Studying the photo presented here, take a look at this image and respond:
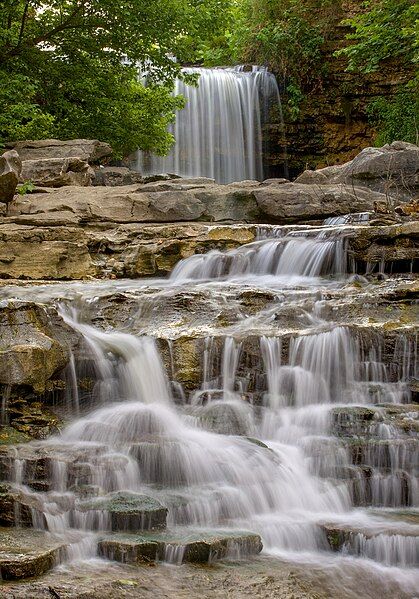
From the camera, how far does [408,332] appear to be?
6820 mm

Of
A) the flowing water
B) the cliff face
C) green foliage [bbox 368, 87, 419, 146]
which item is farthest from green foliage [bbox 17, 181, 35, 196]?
green foliage [bbox 368, 87, 419, 146]

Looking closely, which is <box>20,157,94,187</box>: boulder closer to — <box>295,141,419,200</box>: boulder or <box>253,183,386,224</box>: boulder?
<box>253,183,386,224</box>: boulder

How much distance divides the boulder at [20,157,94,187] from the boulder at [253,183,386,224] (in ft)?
12.6

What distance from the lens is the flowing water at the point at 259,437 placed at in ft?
15.3

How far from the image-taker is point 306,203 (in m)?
11.7

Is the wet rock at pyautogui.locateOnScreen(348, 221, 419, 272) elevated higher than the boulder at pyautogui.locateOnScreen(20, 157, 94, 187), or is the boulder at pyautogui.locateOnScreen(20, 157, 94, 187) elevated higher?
the boulder at pyautogui.locateOnScreen(20, 157, 94, 187)

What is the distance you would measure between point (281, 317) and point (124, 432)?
247 centimetres

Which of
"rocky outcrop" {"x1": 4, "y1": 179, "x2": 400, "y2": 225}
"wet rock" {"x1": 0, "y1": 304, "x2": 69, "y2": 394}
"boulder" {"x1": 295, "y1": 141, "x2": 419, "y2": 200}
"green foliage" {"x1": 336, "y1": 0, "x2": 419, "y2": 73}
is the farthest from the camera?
"green foliage" {"x1": 336, "y1": 0, "x2": 419, "y2": 73}

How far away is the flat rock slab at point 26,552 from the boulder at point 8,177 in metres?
7.44

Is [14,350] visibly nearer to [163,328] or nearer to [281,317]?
[163,328]

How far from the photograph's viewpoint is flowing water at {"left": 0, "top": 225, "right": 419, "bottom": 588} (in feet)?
15.3

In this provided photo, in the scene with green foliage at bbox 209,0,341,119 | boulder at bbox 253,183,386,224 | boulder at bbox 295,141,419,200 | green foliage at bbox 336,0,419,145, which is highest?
green foliage at bbox 209,0,341,119

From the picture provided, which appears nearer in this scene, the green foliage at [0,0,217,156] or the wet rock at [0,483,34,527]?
the wet rock at [0,483,34,527]

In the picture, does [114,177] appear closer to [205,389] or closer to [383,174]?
[383,174]
